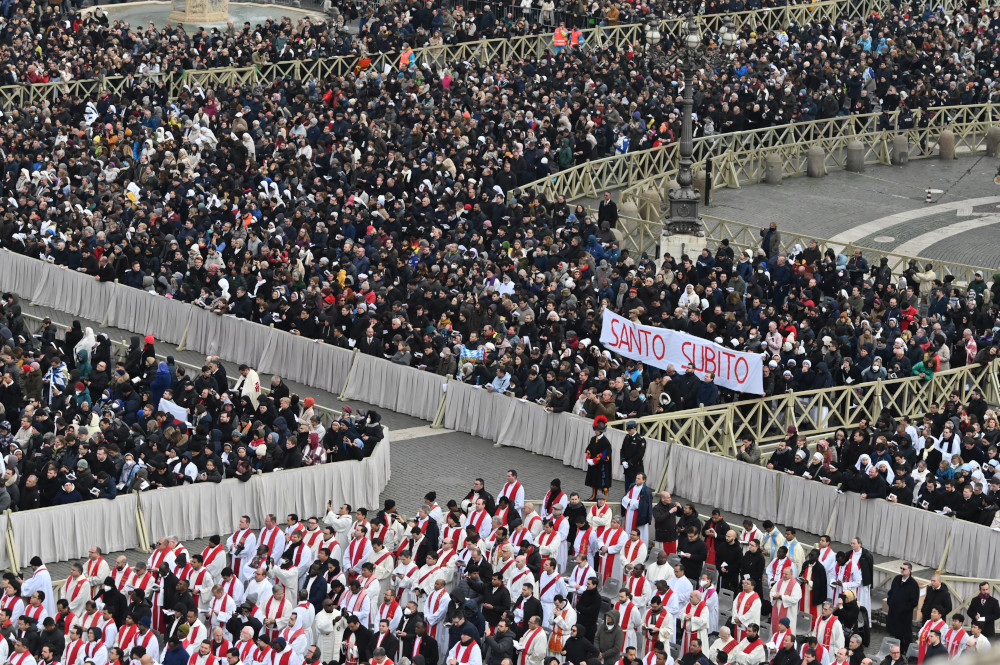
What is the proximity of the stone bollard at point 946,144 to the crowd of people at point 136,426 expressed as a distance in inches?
898

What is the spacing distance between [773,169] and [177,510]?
2404 cm

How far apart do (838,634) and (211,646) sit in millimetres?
7372

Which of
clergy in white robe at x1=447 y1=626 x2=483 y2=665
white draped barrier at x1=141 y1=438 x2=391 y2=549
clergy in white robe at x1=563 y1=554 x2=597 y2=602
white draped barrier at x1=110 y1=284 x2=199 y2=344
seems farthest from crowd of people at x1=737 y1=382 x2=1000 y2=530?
white draped barrier at x1=110 y1=284 x2=199 y2=344

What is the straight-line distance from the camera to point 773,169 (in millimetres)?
49188

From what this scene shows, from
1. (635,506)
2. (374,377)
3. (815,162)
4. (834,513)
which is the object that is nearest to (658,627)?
(635,506)

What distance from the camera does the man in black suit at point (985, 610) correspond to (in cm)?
2455

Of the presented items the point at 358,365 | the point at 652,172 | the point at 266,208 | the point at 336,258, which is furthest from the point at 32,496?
the point at 652,172

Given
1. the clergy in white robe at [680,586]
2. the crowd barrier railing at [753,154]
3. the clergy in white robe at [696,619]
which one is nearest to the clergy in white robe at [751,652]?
the clergy in white robe at [696,619]

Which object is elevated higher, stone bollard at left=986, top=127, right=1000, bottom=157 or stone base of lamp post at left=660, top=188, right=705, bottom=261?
stone bollard at left=986, top=127, right=1000, bottom=157

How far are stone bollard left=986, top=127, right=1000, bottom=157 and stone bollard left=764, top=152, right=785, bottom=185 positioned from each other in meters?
5.86

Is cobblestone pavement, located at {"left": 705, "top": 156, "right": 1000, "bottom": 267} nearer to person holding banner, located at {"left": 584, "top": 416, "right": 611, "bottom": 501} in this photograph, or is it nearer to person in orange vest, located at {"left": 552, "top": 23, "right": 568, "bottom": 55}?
person in orange vest, located at {"left": 552, "top": 23, "right": 568, "bottom": 55}

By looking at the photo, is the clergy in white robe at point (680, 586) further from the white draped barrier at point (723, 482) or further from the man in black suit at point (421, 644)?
the white draped barrier at point (723, 482)

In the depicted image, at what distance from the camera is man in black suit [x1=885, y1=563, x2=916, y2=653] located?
25000mm

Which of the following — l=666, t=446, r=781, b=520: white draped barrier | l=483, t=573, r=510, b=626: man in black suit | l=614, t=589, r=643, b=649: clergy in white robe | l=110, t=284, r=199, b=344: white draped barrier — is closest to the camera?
l=614, t=589, r=643, b=649: clergy in white robe
